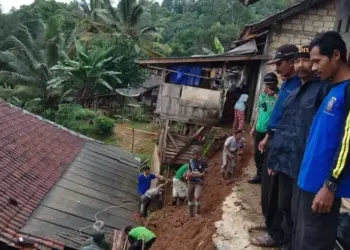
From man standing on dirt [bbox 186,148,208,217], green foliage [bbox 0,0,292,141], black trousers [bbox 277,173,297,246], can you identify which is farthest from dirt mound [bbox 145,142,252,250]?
green foliage [bbox 0,0,292,141]

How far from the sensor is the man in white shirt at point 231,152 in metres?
8.34

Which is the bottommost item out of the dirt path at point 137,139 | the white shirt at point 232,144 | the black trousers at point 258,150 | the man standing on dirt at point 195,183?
the dirt path at point 137,139

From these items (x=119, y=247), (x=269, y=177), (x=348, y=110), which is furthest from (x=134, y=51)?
(x=348, y=110)

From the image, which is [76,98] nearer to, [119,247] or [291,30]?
[291,30]

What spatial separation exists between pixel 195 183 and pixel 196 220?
0.83 metres

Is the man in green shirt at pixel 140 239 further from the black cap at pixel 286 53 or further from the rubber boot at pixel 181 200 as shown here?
the rubber boot at pixel 181 200

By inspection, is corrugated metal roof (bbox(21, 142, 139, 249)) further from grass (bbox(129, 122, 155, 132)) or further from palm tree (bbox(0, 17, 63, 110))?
grass (bbox(129, 122, 155, 132))

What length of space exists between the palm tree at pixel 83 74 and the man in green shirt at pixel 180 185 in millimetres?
10460

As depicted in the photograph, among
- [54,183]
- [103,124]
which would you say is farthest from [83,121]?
[54,183]

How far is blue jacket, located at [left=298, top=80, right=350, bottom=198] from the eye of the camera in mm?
2458

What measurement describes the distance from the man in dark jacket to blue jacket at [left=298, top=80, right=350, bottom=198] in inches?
26.2

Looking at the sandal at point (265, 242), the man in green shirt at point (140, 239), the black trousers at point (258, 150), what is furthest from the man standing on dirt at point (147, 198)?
the sandal at point (265, 242)

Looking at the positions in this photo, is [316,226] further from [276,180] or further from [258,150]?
[258,150]

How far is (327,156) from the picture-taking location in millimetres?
2578
